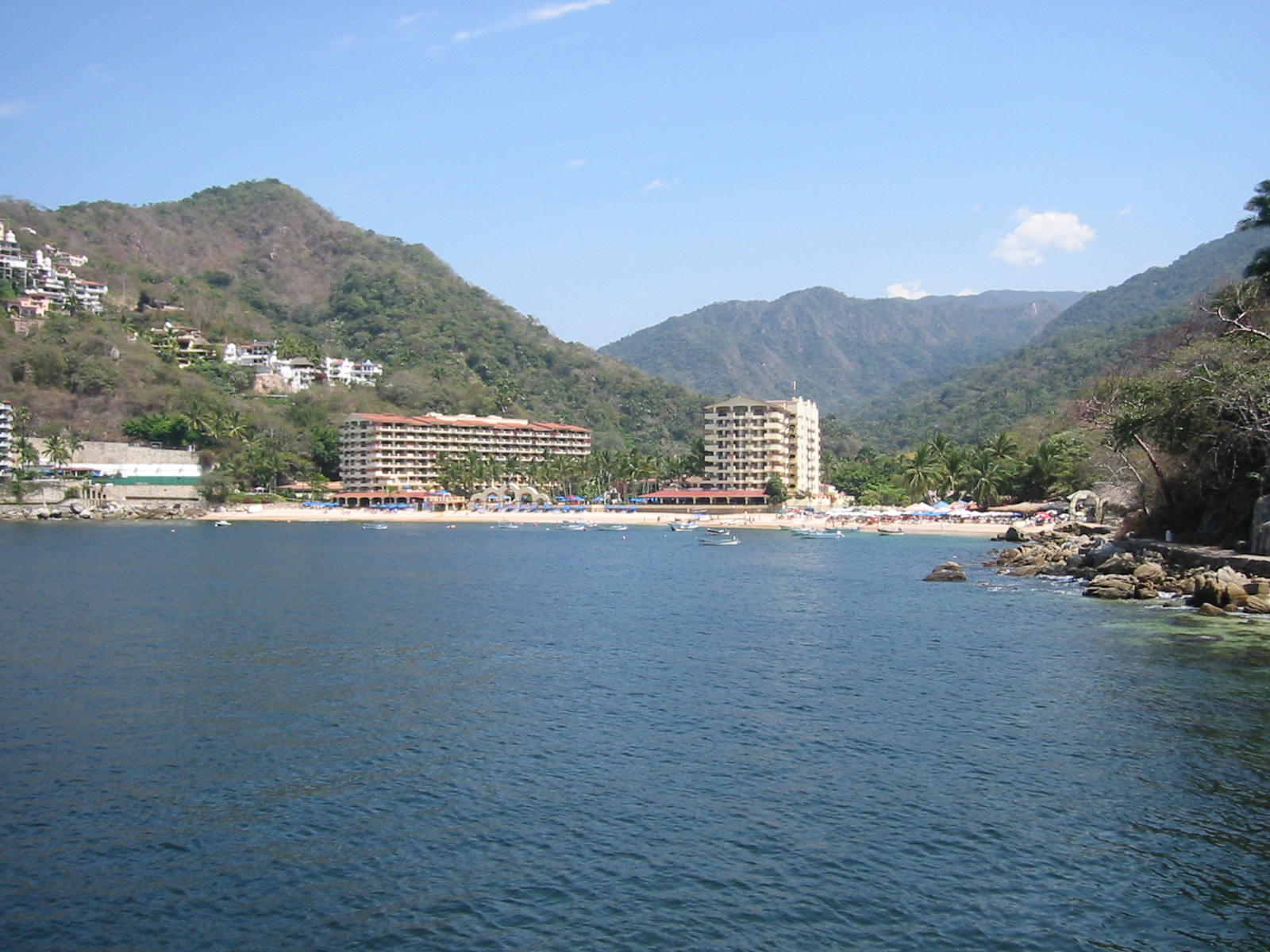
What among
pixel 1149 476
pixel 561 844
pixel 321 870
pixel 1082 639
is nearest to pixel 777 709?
pixel 561 844

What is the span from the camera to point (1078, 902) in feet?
45.7

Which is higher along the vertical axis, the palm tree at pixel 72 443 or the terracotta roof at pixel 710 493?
the palm tree at pixel 72 443

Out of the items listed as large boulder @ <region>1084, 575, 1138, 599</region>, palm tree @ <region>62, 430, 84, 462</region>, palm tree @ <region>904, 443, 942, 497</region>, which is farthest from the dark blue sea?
palm tree @ <region>62, 430, 84, 462</region>

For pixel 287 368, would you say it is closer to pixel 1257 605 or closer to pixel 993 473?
pixel 993 473

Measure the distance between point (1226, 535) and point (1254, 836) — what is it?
33.9m

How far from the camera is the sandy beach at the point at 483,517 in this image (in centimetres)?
11225

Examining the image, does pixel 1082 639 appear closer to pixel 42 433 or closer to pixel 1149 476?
pixel 1149 476

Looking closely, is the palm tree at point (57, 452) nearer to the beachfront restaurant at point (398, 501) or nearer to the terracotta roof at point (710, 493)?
the beachfront restaurant at point (398, 501)

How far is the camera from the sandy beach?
368ft

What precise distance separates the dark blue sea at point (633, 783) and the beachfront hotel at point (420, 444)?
104866mm

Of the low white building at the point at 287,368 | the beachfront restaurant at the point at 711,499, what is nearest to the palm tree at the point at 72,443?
the low white building at the point at 287,368

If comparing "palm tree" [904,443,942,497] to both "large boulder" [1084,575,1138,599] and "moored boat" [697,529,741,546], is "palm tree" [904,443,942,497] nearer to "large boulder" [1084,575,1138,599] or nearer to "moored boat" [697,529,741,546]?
"moored boat" [697,529,741,546]

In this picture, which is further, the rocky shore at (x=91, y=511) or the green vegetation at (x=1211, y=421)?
the rocky shore at (x=91, y=511)

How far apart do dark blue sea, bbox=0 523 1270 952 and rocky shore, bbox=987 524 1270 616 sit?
369cm
